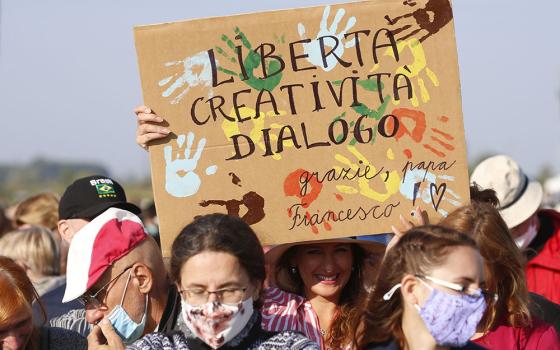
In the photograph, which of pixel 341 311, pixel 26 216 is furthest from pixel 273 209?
pixel 26 216

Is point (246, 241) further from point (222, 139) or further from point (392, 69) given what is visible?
point (392, 69)

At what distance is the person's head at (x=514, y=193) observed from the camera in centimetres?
764

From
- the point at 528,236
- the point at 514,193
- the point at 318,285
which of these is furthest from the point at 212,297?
the point at 514,193

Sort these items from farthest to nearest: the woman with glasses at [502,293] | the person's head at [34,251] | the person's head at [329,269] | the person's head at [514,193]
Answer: the person's head at [514,193] < the person's head at [34,251] < the person's head at [329,269] < the woman with glasses at [502,293]

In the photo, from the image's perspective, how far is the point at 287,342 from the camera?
4375 mm

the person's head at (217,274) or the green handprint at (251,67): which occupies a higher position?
the green handprint at (251,67)

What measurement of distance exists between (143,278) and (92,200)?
1498mm

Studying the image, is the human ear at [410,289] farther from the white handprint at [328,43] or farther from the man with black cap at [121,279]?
the white handprint at [328,43]

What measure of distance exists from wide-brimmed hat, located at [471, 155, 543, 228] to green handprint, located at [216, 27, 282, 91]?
2977 millimetres

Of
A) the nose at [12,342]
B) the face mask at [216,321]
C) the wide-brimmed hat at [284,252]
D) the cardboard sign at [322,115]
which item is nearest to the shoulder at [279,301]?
the wide-brimmed hat at [284,252]

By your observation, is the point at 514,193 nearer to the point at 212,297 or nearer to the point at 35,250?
the point at 35,250

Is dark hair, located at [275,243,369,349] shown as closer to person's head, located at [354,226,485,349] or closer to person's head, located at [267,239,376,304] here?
person's head, located at [267,239,376,304]

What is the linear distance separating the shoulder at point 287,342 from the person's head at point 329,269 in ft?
2.77

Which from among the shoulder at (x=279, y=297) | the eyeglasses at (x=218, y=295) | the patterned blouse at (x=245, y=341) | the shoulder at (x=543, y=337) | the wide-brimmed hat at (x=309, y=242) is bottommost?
the shoulder at (x=543, y=337)
